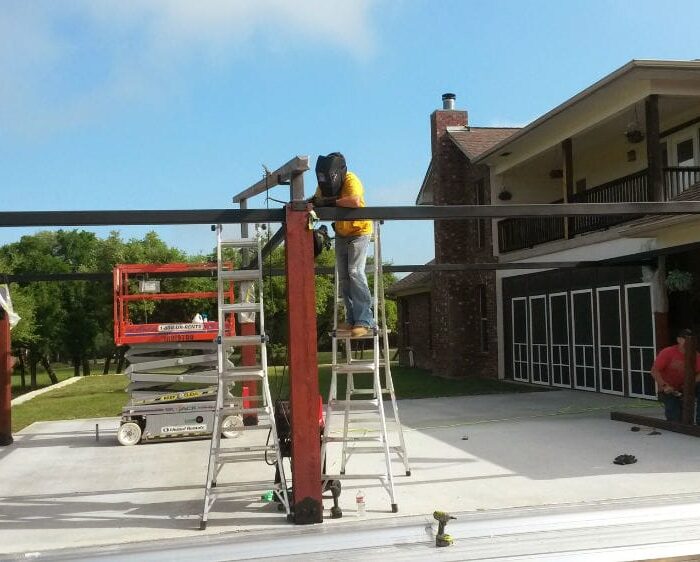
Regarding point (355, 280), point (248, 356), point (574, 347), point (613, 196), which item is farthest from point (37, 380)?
point (355, 280)

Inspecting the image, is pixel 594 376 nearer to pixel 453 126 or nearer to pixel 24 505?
pixel 453 126

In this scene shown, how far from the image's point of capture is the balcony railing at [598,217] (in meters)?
16.4

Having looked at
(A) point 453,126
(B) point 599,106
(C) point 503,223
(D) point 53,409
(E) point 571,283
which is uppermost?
(A) point 453,126

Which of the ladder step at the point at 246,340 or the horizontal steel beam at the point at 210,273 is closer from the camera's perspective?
the ladder step at the point at 246,340

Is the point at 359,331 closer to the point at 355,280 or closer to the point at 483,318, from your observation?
the point at 355,280

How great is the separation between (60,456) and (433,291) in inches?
644

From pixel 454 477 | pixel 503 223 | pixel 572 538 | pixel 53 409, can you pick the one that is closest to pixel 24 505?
pixel 454 477

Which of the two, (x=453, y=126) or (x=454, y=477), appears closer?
(x=454, y=477)

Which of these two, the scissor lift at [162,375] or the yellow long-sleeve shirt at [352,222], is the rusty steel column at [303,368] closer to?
the yellow long-sleeve shirt at [352,222]

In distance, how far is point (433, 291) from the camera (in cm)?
2597

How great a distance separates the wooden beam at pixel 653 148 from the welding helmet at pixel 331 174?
31.8 ft

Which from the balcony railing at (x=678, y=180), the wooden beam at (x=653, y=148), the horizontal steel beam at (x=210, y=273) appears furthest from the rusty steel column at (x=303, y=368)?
the balcony railing at (x=678, y=180)

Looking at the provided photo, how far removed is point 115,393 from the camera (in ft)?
77.5

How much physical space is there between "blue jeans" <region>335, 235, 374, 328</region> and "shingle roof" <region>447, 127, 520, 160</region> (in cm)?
1631
